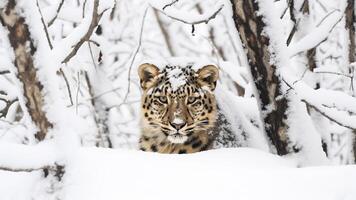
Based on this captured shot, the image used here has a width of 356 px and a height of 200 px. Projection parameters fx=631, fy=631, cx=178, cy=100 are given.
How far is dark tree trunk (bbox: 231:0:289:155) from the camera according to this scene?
3633 mm

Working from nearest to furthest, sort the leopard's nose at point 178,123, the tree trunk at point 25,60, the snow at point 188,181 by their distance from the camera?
1. the tree trunk at point 25,60
2. the snow at point 188,181
3. the leopard's nose at point 178,123

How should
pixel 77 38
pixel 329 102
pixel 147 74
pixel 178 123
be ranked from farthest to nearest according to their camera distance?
pixel 147 74
pixel 178 123
pixel 329 102
pixel 77 38

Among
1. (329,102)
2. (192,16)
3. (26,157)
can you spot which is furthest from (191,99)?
(26,157)

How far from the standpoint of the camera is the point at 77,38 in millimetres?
3137

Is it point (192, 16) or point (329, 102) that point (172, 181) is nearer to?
point (329, 102)

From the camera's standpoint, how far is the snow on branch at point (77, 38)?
2.92 meters

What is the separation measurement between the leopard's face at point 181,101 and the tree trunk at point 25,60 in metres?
2.69

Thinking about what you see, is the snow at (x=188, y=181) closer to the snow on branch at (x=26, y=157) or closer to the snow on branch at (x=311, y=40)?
the snow on branch at (x=26, y=157)

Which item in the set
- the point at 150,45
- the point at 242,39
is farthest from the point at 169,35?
the point at 242,39

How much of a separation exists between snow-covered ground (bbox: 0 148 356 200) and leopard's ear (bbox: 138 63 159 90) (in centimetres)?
232

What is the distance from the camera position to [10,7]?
2.48 m

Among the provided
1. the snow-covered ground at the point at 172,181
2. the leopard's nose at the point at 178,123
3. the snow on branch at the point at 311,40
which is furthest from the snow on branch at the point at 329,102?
the leopard's nose at the point at 178,123

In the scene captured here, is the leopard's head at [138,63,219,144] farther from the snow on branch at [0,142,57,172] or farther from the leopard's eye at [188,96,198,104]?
the snow on branch at [0,142,57,172]

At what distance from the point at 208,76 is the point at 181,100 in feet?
1.01
